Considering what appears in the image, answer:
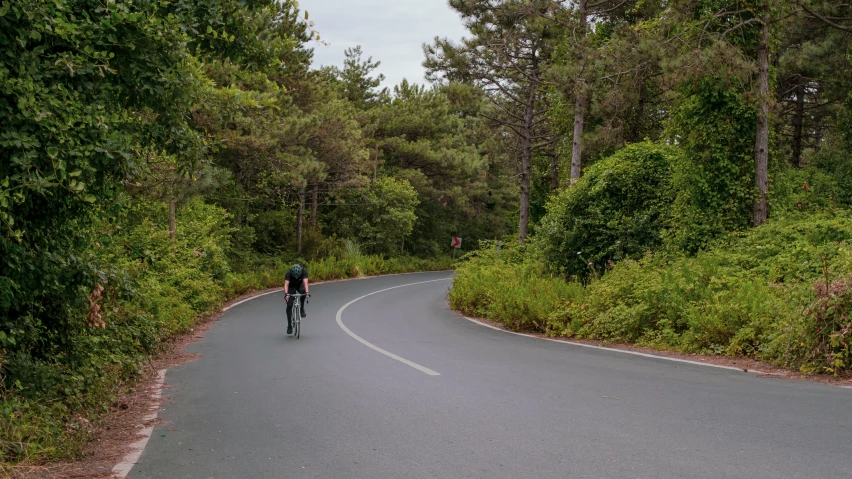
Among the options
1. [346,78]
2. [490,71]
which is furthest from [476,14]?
[346,78]

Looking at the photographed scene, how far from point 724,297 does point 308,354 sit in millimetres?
7553

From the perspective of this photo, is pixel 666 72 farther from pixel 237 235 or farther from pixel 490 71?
pixel 237 235

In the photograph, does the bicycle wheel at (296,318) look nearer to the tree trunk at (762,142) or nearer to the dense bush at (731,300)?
the dense bush at (731,300)

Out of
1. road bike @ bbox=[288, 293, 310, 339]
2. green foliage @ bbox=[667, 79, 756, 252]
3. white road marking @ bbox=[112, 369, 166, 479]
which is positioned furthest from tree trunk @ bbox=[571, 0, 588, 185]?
white road marking @ bbox=[112, 369, 166, 479]

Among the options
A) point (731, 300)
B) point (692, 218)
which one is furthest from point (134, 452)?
point (692, 218)

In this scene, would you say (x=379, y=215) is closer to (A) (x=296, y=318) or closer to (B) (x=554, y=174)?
(B) (x=554, y=174)

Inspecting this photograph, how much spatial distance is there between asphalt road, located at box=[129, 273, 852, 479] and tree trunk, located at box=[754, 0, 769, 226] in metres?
7.28

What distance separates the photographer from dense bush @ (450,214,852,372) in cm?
922

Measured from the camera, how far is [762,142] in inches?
637

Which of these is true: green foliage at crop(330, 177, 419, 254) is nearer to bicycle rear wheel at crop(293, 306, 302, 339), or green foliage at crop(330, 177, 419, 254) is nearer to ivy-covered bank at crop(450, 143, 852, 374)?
ivy-covered bank at crop(450, 143, 852, 374)

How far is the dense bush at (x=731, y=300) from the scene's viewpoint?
9219 millimetres

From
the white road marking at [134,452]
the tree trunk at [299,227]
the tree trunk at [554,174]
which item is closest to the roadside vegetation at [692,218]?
the white road marking at [134,452]

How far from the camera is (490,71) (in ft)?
89.7

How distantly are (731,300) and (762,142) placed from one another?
6276 millimetres
